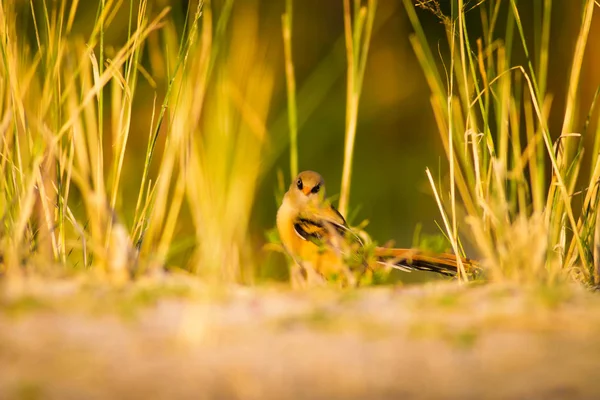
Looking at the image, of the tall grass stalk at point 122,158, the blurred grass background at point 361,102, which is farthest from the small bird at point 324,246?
the blurred grass background at point 361,102

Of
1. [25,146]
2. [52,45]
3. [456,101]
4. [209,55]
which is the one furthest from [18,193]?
[456,101]

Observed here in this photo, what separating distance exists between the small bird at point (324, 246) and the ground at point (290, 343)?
31.4 inches

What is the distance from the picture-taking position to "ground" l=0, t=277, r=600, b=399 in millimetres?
2094

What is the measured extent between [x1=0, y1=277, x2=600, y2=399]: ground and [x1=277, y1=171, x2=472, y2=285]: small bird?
0.80m

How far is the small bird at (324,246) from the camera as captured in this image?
367 cm

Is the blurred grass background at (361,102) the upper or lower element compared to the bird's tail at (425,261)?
upper

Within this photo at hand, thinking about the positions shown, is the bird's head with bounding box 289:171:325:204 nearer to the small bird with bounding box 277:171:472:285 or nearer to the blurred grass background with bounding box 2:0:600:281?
the small bird with bounding box 277:171:472:285

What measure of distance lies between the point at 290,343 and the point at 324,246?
5.22ft

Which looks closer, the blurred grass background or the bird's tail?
the bird's tail

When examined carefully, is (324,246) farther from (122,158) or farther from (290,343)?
(290,343)

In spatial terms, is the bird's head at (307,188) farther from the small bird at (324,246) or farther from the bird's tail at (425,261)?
the bird's tail at (425,261)

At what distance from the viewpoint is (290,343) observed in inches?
89.5

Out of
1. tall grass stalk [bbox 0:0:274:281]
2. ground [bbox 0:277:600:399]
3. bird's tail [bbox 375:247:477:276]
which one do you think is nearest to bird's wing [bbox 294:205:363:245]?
bird's tail [bbox 375:247:477:276]

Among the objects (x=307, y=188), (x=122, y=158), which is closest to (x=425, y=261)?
(x=307, y=188)
